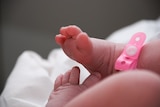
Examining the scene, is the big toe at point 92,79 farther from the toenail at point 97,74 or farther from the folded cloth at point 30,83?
the folded cloth at point 30,83

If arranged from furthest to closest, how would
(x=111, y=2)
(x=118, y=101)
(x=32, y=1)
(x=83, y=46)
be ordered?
(x=111, y=2), (x=32, y=1), (x=83, y=46), (x=118, y=101)

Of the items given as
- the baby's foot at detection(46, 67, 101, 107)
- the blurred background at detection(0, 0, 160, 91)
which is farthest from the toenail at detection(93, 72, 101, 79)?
the blurred background at detection(0, 0, 160, 91)

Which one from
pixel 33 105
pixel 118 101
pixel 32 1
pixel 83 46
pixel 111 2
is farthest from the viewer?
pixel 111 2

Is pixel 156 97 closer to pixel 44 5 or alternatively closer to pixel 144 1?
pixel 44 5

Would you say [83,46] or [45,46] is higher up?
[83,46]

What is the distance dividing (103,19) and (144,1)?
278 millimetres

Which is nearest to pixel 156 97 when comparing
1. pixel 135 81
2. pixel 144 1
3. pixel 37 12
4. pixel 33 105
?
pixel 135 81

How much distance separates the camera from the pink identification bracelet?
2.21 ft

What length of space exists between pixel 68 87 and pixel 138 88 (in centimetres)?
20

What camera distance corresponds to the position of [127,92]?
484mm

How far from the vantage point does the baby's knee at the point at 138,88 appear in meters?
0.48

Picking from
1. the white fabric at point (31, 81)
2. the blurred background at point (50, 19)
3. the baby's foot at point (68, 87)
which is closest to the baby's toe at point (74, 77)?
the baby's foot at point (68, 87)

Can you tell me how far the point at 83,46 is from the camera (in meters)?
0.64

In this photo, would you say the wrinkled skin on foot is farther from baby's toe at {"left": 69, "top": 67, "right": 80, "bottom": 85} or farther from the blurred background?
the blurred background
